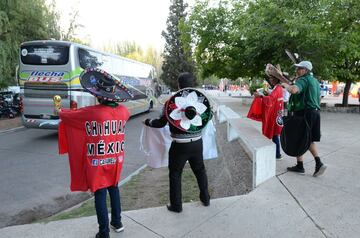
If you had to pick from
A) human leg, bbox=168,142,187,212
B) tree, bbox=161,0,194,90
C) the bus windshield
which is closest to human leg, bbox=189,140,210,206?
human leg, bbox=168,142,187,212

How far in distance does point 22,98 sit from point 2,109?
691cm

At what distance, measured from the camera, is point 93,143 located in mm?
3518

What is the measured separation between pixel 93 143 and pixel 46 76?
9.23 m

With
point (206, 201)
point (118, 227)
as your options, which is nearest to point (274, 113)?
point (206, 201)

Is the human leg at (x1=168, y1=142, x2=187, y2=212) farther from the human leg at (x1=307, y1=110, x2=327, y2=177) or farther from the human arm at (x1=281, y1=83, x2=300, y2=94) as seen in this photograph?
the human leg at (x1=307, y1=110, x2=327, y2=177)

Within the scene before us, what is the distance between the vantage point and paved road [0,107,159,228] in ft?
18.0

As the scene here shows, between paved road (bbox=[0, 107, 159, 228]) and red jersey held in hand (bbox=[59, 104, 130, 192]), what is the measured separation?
2112mm

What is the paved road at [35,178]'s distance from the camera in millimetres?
5480

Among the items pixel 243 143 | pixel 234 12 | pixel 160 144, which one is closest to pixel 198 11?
pixel 234 12

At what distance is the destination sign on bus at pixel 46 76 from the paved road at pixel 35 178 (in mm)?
2007

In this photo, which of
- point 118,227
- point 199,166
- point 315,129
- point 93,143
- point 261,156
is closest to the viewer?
point 93,143

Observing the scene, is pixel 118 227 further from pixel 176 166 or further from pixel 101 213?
pixel 176 166

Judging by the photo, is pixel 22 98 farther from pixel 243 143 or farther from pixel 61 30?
pixel 61 30

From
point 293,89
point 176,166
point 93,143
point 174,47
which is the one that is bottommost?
point 176,166
